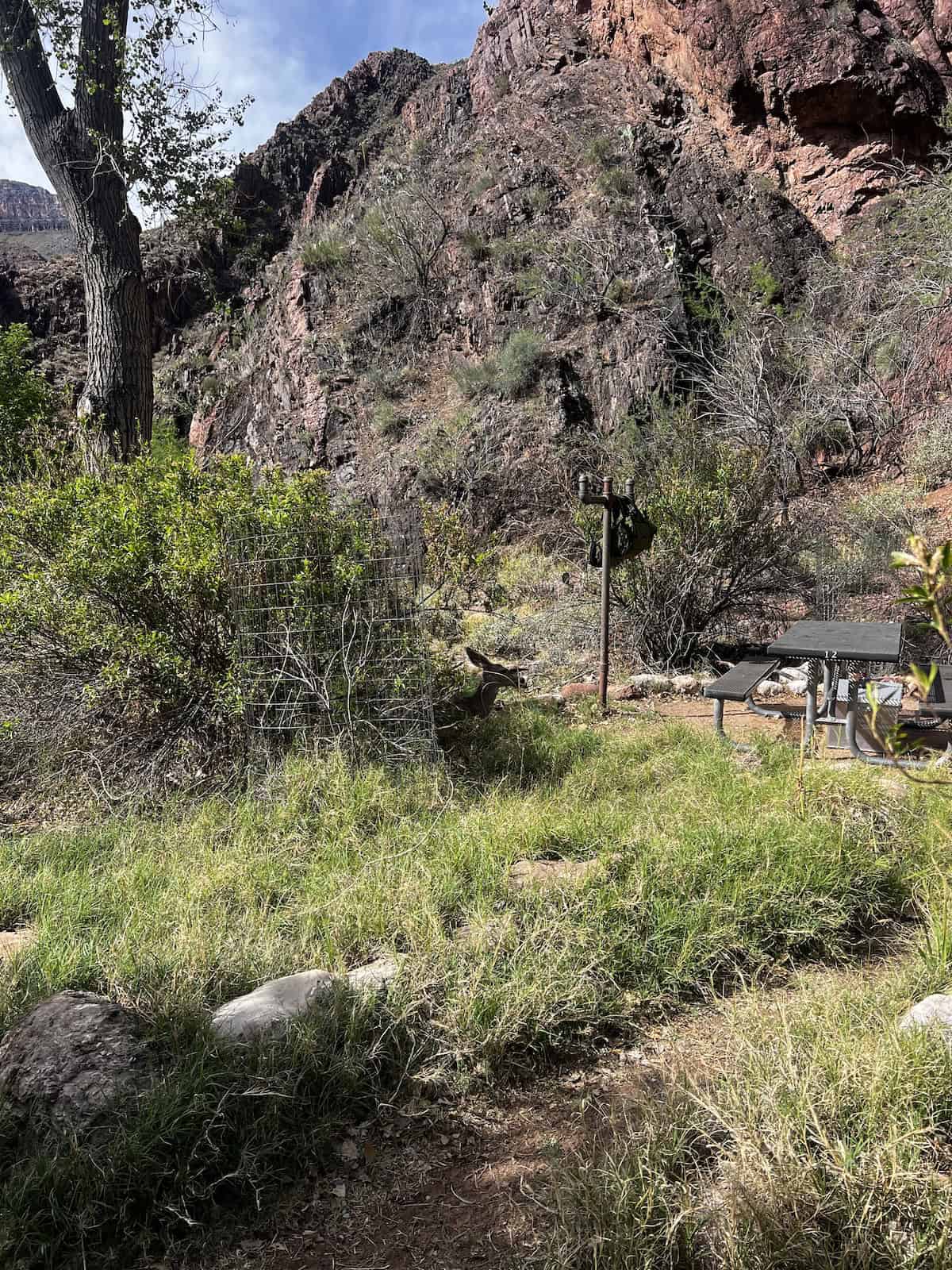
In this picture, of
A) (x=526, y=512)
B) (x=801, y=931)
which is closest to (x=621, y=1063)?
(x=801, y=931)

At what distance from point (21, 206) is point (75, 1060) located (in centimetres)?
5753

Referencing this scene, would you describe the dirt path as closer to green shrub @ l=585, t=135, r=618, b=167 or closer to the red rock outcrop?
the red rock outcrop

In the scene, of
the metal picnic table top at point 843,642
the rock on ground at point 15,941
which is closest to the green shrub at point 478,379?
the metal picnic table top at point 843,642

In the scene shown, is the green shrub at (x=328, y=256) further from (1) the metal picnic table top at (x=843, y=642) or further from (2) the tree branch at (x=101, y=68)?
(1) the metal picnic table top at (x=843, y=642)

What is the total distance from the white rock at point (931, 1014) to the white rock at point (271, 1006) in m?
1.56

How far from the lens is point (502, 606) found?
9.88m

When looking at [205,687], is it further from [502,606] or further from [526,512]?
[526,512]

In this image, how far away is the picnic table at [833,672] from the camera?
14.8ft

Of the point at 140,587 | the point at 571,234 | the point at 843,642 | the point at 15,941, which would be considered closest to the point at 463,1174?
the point at 15,941

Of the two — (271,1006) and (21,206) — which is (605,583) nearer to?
(271,1006)

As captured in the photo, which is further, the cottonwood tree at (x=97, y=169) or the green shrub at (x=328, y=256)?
the green shrub at (x=328, y=256)

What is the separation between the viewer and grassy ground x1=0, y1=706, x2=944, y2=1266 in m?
1.85

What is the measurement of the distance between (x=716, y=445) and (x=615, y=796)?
6101 millimetres

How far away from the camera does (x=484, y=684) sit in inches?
Answer: 226
